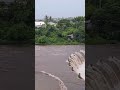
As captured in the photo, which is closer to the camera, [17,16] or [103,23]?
[103,23]

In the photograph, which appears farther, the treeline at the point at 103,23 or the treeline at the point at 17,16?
the treeline at the point at 17,16

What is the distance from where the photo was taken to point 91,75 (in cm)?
95

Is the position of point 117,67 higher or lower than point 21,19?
lower

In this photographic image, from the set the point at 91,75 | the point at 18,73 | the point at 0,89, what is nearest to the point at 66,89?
the point at 0,89

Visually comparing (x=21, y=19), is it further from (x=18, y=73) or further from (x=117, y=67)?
(x=117, y=67)

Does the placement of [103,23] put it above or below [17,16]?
below

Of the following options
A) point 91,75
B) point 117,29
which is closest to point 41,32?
point 117,29

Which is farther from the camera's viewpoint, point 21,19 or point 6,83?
point 21,19

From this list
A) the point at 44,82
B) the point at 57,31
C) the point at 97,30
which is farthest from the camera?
the point at 57,31

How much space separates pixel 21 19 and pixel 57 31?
73.2 inches

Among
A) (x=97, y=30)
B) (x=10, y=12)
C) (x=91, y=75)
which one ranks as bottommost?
(x=91, y=75)

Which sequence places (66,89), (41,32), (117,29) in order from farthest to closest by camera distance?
1. (41,32)
2. (66,89)
3. (117,29)

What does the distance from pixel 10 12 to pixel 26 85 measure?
0.95 metres

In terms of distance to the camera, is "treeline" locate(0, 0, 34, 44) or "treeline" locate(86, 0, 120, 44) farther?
"treeline" locate(0, 0, 34, 44)
